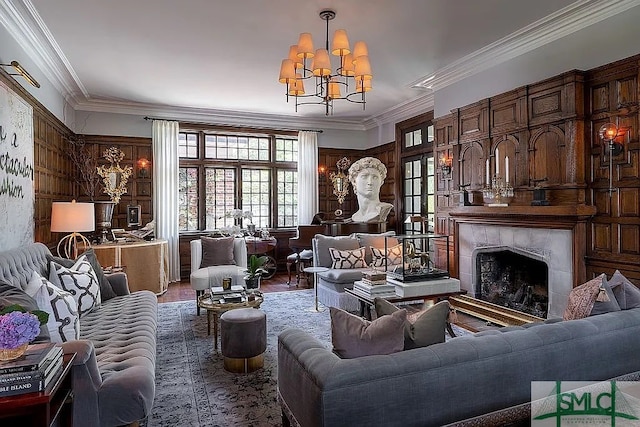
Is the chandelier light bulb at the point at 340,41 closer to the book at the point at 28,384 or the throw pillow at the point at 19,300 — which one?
the throw pillow at the point at 19,300

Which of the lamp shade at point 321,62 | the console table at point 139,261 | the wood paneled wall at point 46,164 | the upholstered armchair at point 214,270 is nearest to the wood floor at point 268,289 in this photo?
the console table at point 139,261

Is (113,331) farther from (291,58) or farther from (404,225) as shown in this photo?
(404,225)

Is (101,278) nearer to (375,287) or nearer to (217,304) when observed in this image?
(217,304)

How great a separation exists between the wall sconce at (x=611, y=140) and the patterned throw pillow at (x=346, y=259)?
9.45 ft

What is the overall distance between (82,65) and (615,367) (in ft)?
20.3

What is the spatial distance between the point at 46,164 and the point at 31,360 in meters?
4.42

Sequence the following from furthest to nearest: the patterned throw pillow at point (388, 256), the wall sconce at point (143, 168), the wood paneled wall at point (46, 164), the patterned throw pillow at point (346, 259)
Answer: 1. the wall sconce at point (143, 168)
2. the patterned throw pillow at point (346, 259)
3. the patterned throw pillow at point (388, 256)
4. the wood paneled wall at point (46, 164)

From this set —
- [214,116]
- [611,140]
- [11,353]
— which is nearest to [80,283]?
[11,353]

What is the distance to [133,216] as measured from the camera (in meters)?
6.91

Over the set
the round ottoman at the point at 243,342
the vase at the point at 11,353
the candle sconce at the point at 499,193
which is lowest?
the round ottoman at the point at 243,342

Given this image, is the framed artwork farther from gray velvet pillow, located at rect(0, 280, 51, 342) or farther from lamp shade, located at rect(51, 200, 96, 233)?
gray velvet pillow, located at rect(0, 280, 51, 342)

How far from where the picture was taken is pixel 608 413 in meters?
1.55

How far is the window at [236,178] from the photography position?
25.5 feet

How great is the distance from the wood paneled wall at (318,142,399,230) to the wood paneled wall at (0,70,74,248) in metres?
4.71
